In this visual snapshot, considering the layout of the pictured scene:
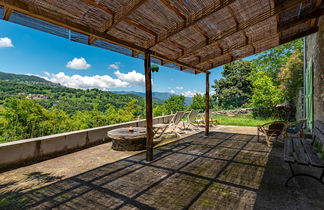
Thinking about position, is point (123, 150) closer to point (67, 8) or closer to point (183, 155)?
point (183, 155)

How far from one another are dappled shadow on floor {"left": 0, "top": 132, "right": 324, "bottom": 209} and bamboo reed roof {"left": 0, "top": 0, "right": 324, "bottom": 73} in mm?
2413

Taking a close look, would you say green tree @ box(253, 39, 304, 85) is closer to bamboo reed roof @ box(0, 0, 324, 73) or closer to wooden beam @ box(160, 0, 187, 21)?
bamboo reed roof @ box(0, 0, 324, 73)

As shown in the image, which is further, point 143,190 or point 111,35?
point 111,35

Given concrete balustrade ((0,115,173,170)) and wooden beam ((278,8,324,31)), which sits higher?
wooden beam ((278,8,324,31))

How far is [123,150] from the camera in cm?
467

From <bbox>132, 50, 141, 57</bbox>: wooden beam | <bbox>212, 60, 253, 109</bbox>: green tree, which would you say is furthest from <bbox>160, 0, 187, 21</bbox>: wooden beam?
<bbox>212, 60, 253, 109</bbox>: green tree

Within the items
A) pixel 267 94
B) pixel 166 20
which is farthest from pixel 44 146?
pixel 267 94

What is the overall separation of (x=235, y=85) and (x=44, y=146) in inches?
829

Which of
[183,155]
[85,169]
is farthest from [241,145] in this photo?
[85,169]

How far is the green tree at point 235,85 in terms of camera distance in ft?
66.2

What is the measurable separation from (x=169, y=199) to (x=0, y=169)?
3.24 metres

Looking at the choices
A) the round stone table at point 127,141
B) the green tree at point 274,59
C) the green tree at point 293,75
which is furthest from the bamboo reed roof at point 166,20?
the green tree at point 274,59

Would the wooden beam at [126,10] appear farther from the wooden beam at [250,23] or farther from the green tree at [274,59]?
the green tree at [274,59]

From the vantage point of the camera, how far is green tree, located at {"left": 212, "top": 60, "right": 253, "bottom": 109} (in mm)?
20167
